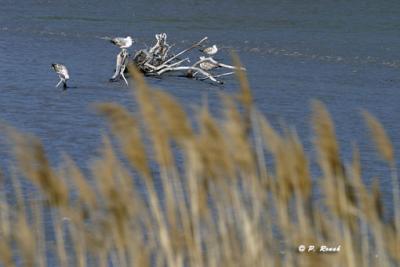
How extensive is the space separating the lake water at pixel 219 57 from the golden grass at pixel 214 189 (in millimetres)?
2741

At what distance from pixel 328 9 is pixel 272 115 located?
23200mm

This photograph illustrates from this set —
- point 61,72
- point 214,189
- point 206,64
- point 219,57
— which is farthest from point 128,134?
point 219,57

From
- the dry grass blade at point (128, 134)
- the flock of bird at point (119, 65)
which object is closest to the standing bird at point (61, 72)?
the flock of bird at point (119, 65)

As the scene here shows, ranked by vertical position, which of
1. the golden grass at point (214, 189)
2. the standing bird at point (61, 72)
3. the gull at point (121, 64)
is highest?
the gull at point (121, 64)

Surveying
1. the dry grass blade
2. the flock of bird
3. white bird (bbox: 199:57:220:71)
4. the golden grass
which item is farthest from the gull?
the dry grass blade

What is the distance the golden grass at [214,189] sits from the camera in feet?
11.5

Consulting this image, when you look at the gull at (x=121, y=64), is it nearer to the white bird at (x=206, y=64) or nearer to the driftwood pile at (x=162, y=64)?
the driftwood pile at (x=162, y=64)

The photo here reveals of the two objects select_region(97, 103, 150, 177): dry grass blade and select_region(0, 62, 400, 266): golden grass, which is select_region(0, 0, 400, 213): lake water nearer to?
select_region(0, 62, 400, 266): golden grass

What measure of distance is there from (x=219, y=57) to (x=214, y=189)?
65.3ft

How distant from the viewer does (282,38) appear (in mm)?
27656

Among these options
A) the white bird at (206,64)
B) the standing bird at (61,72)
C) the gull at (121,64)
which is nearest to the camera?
the standing bird at (61,72)

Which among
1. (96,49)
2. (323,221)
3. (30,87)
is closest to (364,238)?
(323,221)

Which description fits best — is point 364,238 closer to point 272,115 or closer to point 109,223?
point 109,223

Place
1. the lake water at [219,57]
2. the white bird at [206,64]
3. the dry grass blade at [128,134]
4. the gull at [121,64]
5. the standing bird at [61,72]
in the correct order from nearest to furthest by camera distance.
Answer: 1. the dry grass blade at [128,134]
2. the lake water at [219,57]
3. the standing bird at [61,72]
4. the gull at [121,64]
5. the white bird at [206,64]
